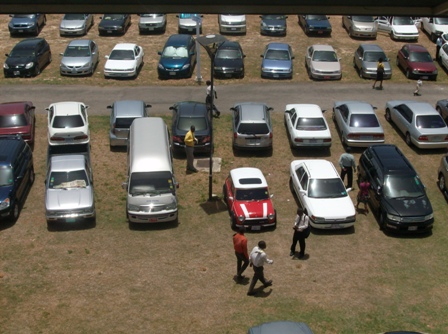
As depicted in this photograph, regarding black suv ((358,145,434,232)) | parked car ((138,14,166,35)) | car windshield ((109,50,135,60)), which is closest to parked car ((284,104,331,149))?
black suv ((358,145,434,232))

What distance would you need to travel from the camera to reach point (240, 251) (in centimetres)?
1856

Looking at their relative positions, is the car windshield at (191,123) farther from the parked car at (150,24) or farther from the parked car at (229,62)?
the parked car at (150,24)

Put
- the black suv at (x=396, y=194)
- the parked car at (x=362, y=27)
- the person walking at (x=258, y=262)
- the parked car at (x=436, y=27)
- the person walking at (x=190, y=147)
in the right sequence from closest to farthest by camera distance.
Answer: the person walking at (x=258, y=262), the black suv at (x=396, y=194), the person walking at (x=190, y=147), the parked car at (x=436, y=27), the parked car at (x=362, y=27)

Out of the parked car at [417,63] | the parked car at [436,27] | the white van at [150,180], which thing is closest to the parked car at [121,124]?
the white van at [150,180]

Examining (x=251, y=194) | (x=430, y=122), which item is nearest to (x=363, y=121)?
(x=430, y=122)

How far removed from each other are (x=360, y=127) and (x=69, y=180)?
37.9 feet

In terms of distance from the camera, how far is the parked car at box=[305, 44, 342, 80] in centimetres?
3622

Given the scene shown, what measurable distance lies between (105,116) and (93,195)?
833cm

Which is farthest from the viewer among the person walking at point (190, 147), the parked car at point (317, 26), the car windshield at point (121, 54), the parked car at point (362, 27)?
the parked car at point (317, 26)

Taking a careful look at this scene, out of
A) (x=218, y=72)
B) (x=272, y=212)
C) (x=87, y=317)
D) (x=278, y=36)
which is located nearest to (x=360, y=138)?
(x=272, y=212)

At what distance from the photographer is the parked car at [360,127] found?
27.8 meters

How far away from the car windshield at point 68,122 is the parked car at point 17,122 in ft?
4.17

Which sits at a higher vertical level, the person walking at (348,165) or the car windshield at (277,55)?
the person walking at (348,165)

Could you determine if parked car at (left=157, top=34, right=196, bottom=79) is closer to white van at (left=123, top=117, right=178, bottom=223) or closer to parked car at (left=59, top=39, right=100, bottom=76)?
parked car at (left=59, top=39, right=100, bottom=76)
